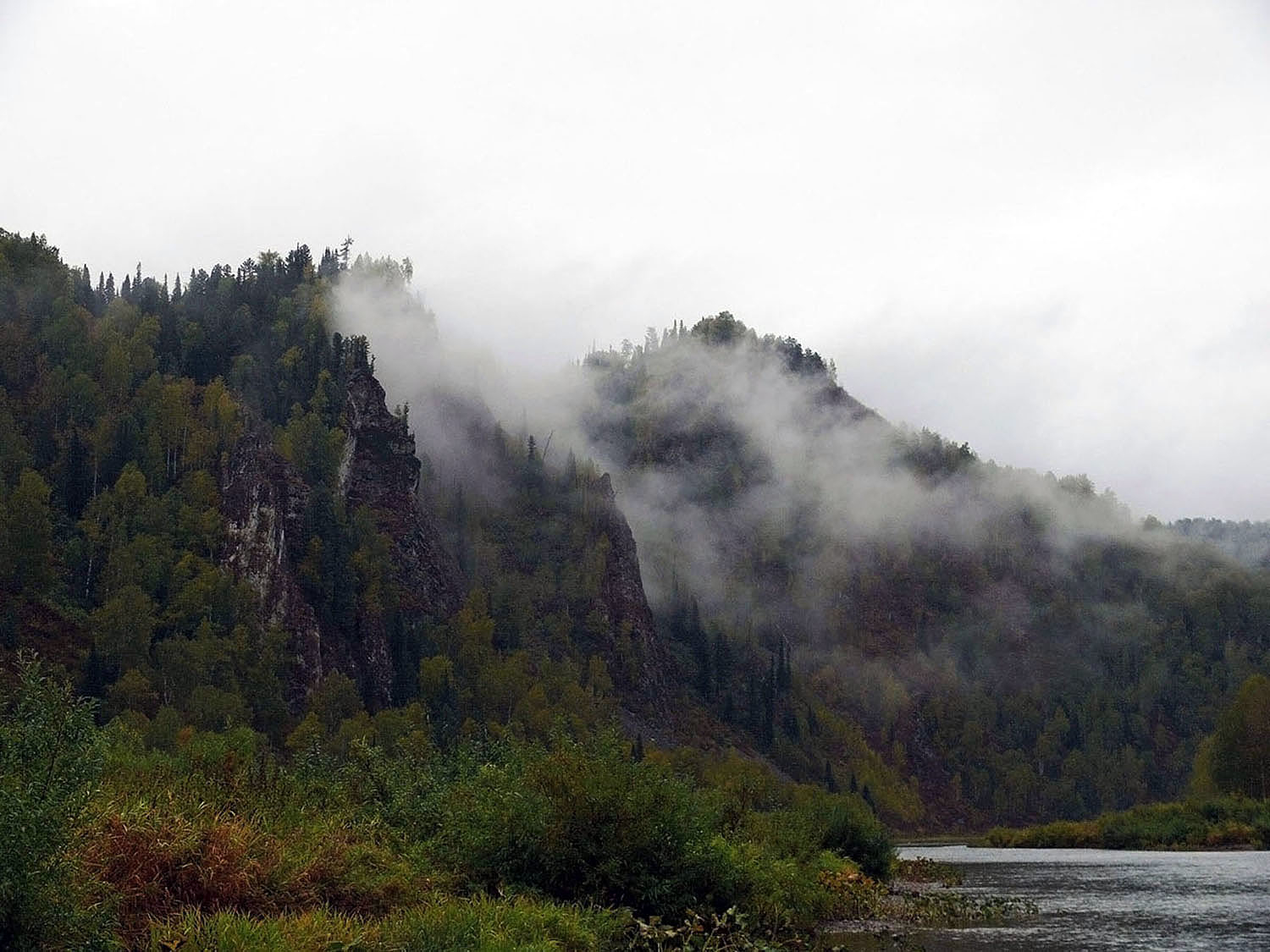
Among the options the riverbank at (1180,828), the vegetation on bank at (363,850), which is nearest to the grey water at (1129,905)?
the vegetation on bank at (363,850)

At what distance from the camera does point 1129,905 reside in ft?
198

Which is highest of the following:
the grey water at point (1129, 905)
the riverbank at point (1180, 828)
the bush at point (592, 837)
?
the bush at point (592, 837)

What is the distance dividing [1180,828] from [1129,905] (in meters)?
98.8

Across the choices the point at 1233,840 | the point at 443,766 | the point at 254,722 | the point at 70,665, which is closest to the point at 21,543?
the point at 70,665

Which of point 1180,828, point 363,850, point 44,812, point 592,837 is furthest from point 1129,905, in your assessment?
point 1180,828

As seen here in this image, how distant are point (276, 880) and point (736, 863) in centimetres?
1974

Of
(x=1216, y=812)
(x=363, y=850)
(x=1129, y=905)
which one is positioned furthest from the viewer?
(x=1216, y=812)

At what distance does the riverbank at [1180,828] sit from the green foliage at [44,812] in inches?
5472

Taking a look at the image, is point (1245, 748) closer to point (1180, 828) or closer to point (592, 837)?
point (1180, 828)

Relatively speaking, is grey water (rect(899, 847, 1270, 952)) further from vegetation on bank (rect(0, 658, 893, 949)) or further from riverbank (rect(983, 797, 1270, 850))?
riverbank (rect(983, 797, 1270, 850))

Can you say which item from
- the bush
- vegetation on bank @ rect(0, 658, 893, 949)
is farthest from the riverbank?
the bush

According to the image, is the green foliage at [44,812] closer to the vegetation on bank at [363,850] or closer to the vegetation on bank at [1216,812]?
the vegetation on bank at [363,850]

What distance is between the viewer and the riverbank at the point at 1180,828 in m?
139

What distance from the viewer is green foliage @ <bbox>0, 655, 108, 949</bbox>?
2017 cm
